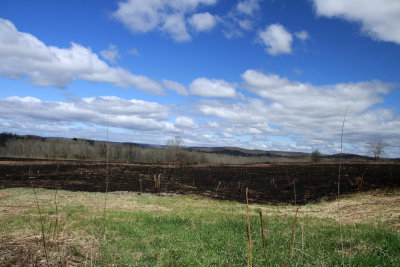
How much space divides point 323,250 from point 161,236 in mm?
3382

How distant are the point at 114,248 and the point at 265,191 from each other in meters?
19.0

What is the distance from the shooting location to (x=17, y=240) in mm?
5836

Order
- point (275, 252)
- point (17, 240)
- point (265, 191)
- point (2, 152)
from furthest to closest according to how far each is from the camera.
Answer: point (2, 152) → point (265, 191) → point (17, 240) → point (275, 252)

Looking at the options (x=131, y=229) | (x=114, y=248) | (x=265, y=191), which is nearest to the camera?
(x=114, y=248)

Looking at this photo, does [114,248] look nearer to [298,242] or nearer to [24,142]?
[298,242]

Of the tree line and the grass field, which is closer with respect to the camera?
the grass field

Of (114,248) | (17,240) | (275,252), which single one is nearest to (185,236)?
(114,248)

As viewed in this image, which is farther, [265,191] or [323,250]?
[265,191]

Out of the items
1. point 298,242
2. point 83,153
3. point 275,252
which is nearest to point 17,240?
point 275,252

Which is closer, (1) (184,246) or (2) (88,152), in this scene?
(1) (184,246)

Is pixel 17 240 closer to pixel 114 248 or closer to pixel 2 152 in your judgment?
pixel 114 248

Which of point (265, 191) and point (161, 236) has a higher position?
point (161, 236)

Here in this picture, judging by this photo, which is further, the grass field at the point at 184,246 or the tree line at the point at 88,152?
the tree line at the point at 88,152

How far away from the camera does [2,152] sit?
7844cm
